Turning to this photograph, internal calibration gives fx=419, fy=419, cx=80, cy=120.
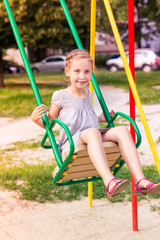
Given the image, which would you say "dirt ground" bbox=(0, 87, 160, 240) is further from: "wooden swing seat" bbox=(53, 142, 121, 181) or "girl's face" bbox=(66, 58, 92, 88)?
"girl's face" bbox=(66, 58, 92, 88)

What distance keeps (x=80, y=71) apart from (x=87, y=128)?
0.44 m

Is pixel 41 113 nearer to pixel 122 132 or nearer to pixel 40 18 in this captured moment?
pixel 122 132

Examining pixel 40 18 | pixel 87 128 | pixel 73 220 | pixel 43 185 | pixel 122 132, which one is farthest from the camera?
pixel 40 18

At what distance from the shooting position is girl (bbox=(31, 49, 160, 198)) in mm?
2711

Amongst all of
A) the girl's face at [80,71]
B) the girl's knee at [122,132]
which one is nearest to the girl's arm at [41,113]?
the girl's face at [80,71]

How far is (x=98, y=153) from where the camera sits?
2.77 meters

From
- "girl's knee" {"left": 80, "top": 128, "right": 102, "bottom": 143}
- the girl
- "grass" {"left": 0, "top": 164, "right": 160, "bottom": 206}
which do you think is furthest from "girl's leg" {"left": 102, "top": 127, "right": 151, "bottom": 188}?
"grass" {"left": 0, "top": 164, "right": 160, "bottom": 206}

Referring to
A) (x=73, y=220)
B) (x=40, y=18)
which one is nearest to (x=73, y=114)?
(x=73, y=220)

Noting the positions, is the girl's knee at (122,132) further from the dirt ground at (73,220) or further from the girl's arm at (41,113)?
the dirt ground at (73,220)

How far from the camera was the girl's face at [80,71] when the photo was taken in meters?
3.08

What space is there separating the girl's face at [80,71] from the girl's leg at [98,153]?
43 cm

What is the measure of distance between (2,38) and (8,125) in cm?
614

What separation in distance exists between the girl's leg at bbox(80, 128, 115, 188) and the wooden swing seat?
0.25ft

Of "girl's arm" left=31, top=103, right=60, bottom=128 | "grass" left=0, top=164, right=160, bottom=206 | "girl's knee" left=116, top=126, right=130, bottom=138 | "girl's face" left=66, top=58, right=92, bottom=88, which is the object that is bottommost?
"grass" left=0, top=164, right=160, bottom=206
